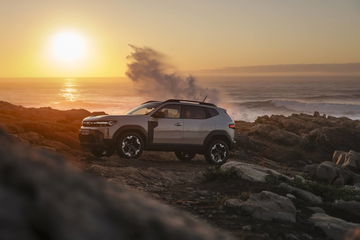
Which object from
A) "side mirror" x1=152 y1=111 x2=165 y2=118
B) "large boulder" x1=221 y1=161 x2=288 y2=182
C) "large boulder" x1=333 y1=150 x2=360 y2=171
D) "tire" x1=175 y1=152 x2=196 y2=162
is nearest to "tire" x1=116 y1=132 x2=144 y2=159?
"side mirror" x1=152 y1=111 x2=165 y2=118

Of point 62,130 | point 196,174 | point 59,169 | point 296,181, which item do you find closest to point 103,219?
point 59,169

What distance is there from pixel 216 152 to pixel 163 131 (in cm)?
191

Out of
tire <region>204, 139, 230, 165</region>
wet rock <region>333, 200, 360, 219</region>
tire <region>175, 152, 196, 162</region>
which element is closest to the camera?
wet rock <region>333, 200, 360, 219</region>

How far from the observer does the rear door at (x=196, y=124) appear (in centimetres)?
1581

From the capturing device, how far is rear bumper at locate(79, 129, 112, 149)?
14984 mm

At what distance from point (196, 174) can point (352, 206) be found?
4305 millimetres

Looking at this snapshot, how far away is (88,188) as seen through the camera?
1191mm

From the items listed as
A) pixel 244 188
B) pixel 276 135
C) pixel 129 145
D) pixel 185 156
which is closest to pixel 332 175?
pixel 185 156

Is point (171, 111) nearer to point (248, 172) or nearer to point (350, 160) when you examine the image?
point (248, 172)

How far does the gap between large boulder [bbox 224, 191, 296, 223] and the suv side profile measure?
6.21 m

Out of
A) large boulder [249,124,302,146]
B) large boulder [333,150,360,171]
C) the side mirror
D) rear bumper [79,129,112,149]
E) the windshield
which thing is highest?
the windshield

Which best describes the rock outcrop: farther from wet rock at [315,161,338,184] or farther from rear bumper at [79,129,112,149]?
rear bumper at [79,129,112,149]

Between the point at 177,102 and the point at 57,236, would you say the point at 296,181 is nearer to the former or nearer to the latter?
the point at 177,102

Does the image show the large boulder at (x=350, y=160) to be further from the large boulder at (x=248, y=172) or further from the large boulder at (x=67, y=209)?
the large boulder at (x=67, y=209)
